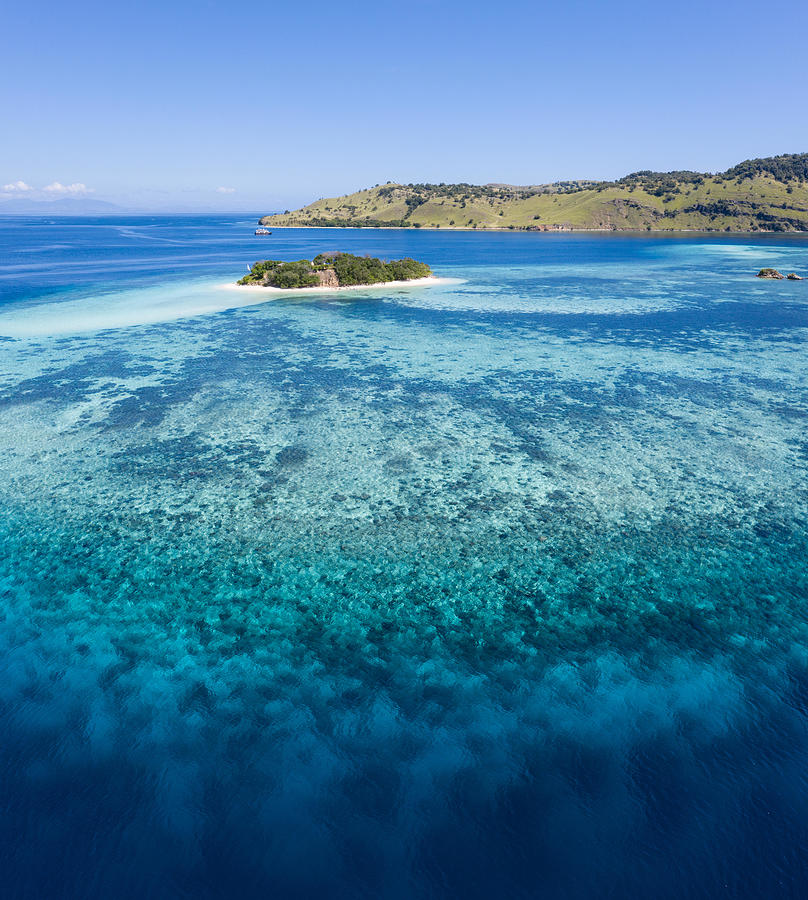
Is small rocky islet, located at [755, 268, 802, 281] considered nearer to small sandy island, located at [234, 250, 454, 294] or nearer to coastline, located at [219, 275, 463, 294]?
coastline, located at [219, 275, 463, 294]

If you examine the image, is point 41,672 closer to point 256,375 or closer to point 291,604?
point 291,604

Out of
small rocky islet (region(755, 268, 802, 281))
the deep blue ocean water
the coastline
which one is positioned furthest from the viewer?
small rocky islet (region(755, 268, 802, 281))

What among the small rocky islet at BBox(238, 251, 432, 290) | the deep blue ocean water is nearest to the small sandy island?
the small rocky islet at BBox(238, 251, 432, 290)

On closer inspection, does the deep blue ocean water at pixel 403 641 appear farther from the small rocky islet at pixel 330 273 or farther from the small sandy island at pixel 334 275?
the small rocky islet at pixel 330 273

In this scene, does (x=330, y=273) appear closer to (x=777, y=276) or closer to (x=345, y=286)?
(x=345, y=286)

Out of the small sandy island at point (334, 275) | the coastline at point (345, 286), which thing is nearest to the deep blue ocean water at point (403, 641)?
the coastline at point (345, 286)

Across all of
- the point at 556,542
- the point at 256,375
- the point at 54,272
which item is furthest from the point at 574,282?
the point at 54,272
